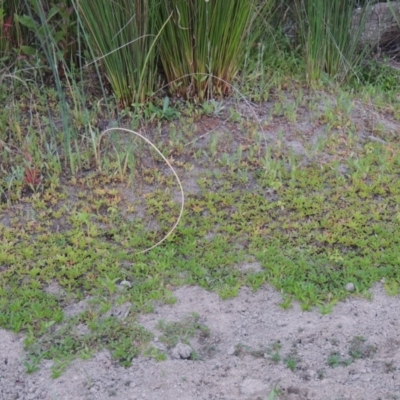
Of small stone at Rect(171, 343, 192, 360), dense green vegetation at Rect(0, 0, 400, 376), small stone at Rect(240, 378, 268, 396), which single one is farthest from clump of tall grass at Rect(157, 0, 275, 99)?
small stone at Rect(240, 378, 268, 396)

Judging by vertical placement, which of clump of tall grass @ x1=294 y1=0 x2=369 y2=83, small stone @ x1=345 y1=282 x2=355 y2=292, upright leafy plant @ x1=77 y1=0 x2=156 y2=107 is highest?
upright leafy plant @ x1=77 y1=0 x2=156 y2=107

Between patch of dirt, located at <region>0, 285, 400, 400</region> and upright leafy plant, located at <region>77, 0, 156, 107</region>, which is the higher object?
upright leafy plant, located at <region>77, 0, 156, 107</region>

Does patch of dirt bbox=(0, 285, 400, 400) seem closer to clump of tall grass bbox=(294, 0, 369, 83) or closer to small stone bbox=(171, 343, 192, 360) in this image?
small stone bbox=(171, 343, 192, 360)

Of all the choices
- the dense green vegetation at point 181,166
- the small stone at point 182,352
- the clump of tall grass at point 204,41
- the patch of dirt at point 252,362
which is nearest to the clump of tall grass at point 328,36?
the dense green vegetation at point 181,166

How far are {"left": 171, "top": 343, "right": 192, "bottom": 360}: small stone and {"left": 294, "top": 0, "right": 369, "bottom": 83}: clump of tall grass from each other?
8.32ft

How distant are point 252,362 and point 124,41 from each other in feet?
7.13

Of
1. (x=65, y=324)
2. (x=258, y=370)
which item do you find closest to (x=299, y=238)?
(x=258, y=370)

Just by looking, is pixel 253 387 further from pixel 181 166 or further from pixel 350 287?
pixel 181 166

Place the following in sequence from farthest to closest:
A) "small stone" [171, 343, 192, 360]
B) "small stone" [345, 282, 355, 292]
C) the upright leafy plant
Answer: the upright leafy plant < "small stone" [345, 282, 355, 292] < "small stone" [171, 343, 192, 360]

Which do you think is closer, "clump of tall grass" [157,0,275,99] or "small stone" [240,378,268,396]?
Answer: "small stone" [240,378,268,396]

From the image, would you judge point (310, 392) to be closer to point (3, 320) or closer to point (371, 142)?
point (3, 320)

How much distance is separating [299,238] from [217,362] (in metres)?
0.91

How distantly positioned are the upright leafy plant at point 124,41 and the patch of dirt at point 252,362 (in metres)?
1.66

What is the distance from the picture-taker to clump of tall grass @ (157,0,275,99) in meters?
3.99
